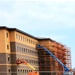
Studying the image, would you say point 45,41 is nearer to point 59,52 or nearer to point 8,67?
point 59,52

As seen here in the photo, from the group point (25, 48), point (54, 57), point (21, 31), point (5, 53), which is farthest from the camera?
point (54, 57)

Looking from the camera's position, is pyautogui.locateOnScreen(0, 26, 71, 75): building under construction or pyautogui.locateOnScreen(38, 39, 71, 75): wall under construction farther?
pyautogui.locateOnScreen(38, 39, 71, 75): wall under construction

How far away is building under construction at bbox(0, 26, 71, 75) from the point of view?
53125 millimetres

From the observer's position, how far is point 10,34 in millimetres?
55875

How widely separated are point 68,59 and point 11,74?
2931 cm

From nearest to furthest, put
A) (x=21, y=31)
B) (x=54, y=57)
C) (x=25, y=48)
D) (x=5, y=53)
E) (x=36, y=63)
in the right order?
(x=5, y=53)
(x=21, y=31)
(x=25, y=48)
(x=54, y=57)
(x=36, y=63)

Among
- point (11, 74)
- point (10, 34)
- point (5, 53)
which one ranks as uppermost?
point (10, 34)

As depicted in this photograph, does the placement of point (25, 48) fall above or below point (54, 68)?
above

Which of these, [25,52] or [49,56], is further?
[49,56]

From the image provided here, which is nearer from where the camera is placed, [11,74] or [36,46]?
[11,74]

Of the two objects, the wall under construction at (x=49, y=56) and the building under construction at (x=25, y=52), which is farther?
the wall under construction at (x=49, y=56)

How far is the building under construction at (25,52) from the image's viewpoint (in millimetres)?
53125

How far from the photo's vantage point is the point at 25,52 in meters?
63.9

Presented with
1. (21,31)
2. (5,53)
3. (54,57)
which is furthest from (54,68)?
(5,53)
